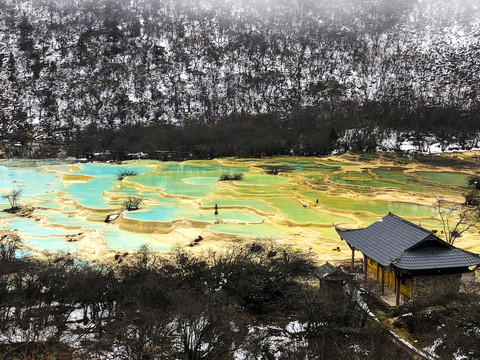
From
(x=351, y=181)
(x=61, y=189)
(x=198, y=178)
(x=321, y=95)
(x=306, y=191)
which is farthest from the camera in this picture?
(x=321, y=95)

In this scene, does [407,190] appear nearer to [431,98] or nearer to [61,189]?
[61,189]

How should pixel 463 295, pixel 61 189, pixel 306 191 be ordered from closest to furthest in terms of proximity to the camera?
pixel 463 295 < pixel 306 191 < pixel 61 189

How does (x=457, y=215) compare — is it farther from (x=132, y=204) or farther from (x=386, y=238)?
(x=132, y=204)

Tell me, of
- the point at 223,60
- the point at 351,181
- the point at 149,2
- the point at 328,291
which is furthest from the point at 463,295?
the point at 149,2

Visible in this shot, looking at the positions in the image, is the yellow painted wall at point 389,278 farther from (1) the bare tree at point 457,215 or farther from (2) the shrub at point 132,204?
(2) the shrub at point 132,204

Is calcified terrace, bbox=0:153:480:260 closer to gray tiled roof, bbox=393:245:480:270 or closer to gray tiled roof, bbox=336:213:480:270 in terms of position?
gray tiled roof, bbox=336:213:480:270

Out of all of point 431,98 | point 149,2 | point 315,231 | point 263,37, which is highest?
point 149,2

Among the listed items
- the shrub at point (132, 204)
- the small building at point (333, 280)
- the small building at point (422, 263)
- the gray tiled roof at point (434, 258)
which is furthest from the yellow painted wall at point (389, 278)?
the shrub at point (132, 204)

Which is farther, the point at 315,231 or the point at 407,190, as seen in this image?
the point at 407,190

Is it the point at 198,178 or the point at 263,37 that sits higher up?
the point at 263,37
